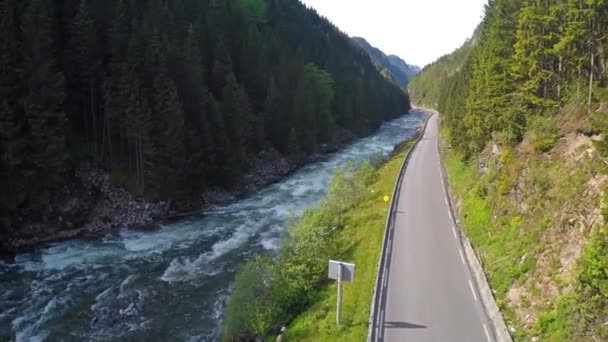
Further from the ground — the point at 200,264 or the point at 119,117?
the point at 119,117

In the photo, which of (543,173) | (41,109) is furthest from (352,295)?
(41,109)

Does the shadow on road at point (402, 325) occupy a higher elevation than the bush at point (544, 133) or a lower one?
lower

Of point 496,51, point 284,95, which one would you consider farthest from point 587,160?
point 284,95

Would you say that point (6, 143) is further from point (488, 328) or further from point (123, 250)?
point (488, 328)

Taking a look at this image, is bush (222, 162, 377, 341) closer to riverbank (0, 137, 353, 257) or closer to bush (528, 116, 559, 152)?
bush (528, 116, 559, 152)

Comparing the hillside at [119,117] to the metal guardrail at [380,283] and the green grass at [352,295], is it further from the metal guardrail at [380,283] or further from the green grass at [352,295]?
the metal guardrail at [380,283]

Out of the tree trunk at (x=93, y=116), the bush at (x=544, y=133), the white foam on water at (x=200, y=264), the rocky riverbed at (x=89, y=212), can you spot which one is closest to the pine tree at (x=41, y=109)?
the rocky riverbed at (x=89, y=212)

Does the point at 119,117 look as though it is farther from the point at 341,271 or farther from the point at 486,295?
the point at 486,295
